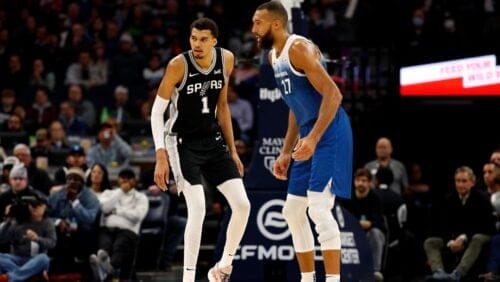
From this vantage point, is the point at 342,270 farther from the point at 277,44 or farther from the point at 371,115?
the point at 371,115

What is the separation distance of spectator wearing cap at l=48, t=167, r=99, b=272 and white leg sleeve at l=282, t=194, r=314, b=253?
15.0ft

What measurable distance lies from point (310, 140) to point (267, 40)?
88 centimetres

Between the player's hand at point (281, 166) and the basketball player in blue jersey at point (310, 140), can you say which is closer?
the basketball player in blue jersey at point (310, 140)

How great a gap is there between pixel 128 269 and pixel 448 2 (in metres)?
7.52

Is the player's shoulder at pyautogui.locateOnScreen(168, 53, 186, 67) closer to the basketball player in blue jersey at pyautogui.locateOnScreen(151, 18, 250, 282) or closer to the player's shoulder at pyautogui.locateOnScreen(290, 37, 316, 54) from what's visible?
the basketball player in blue jersey at pyautogui.locateOnScreen(151, 18, 250, 282)

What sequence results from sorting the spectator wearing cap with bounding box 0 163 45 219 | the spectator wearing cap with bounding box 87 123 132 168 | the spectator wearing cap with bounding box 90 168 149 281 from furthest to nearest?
the spectator wearing cap with bounding box 87 123 132 168 < the spectator wearing cap with bounding box 0 163 45 219 < the spectator wearing cap with bounding box 90 168 149 281

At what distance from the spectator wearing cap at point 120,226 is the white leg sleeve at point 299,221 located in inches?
171

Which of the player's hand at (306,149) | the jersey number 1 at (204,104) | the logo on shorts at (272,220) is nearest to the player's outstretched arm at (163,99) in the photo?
the jersey number 1 at (204,104)

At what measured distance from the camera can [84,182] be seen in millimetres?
13812

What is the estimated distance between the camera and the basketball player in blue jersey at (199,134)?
373 inches

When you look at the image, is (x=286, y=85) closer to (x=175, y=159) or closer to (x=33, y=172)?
(x=175, y=159)

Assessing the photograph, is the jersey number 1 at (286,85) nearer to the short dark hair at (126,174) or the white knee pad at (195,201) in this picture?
the white knee pad at (195,201)

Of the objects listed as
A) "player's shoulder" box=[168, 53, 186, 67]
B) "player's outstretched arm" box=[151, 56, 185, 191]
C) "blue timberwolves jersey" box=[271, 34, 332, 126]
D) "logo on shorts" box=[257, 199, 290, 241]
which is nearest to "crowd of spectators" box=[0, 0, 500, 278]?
"logo on shorts" box=[257, 199, 290, 241]

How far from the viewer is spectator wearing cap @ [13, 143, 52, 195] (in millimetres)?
14438
